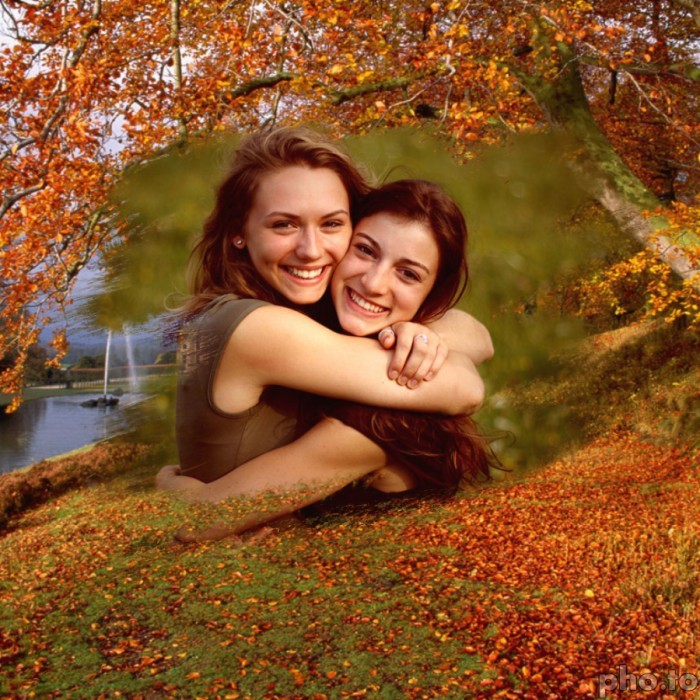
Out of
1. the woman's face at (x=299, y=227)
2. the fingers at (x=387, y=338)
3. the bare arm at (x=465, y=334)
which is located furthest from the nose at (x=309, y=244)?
the bare arm at (x=465, y=334)

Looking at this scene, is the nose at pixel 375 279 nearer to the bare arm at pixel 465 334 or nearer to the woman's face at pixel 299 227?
the woman's face at pixel 299 227

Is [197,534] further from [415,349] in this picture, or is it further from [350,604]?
[415,349]

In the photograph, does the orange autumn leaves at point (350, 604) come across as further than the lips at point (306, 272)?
No

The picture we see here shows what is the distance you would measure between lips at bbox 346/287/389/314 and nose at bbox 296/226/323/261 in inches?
4.8

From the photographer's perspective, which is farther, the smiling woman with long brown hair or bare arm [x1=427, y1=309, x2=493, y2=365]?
bare arm [x1=427, y1=309, x2=493, y2=365]

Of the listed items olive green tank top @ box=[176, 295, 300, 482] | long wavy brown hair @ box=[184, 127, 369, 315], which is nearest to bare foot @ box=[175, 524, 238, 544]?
olive green tank top @ box=[176, 295, 300, 482]

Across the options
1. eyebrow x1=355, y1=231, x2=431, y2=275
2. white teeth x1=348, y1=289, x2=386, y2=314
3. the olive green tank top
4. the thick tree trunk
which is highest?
the thick tree trunk

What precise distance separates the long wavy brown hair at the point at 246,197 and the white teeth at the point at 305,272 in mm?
64

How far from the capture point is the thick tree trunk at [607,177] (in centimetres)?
250

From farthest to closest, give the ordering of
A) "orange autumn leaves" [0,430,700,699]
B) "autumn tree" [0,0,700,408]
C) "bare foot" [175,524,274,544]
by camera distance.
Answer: "autumn tree" [0,0,700,408], "bare foot" [175,524,274,544], "orange autumn leaves" [0,430,700,699]

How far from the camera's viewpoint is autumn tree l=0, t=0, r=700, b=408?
239 cm

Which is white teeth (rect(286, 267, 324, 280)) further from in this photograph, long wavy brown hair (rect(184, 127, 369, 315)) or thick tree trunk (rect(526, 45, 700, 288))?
thick tree trunk (rect(526, 45, 700, 288))

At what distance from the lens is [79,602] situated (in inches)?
62.7

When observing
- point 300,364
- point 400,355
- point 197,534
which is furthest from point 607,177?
point 197,534
